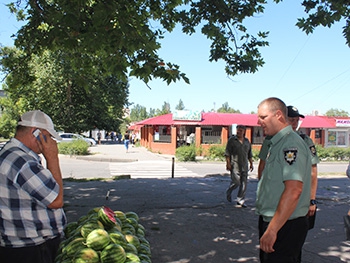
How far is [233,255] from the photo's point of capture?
4668 millimetres

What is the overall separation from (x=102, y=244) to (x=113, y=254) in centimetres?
14

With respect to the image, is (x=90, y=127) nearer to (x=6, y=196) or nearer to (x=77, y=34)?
(x=77, y=34)

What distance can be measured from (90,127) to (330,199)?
37148 mm

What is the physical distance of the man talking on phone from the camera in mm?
2262

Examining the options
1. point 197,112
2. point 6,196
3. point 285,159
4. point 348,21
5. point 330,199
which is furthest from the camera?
point 197,112

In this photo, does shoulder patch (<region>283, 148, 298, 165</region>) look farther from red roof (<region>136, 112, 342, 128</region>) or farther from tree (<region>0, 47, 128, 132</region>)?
tree (<region>0, 47, 128, 132</region>)

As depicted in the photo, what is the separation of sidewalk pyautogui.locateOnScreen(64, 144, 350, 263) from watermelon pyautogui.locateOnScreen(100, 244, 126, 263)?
6.89 ft

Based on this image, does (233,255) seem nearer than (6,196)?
No

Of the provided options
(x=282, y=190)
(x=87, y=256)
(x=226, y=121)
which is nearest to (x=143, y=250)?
(x=87, y=256)

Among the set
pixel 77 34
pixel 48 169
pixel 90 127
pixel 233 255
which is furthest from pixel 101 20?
pixel 90 127

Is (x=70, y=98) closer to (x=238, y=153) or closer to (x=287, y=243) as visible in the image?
(x=238, y=153)

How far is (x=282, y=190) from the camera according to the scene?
8.66 feet

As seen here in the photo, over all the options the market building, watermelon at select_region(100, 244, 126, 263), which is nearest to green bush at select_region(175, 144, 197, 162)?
the market building

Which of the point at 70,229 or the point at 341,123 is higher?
the point at 341,123
